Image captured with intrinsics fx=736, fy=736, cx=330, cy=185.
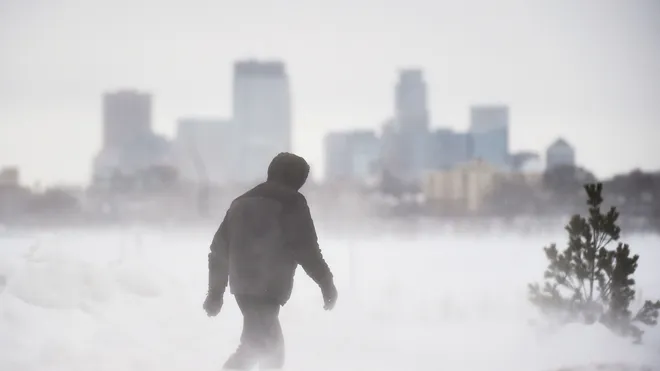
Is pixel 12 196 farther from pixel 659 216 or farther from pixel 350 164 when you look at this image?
pixel 659 216

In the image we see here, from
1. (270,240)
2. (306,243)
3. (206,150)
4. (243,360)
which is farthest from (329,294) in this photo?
(206,150)

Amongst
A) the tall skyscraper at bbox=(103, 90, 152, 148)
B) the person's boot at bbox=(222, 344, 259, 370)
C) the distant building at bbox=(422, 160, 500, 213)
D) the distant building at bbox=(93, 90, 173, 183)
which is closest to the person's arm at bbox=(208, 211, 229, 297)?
the person's boot at bbox=(222, 344, 259, 370)

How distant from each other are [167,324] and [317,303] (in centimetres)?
249

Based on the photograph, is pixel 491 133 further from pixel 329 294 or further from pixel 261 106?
pixel 329 294

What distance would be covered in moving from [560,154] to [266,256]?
5075 cm

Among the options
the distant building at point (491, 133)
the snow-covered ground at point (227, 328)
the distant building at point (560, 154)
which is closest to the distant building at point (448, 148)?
the distant building at point (491, 133)

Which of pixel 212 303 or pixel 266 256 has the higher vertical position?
pixel 266 256

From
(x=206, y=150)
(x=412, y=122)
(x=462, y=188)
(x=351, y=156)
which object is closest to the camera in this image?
(x=462, y=188)

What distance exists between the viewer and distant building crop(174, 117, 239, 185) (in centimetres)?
5547

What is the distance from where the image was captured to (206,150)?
6519 centimetres

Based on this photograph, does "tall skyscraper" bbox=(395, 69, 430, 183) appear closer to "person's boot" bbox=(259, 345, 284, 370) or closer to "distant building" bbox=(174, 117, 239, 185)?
"distant building" bbox=(174, 117, 239, 185)

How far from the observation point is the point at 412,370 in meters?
6.74

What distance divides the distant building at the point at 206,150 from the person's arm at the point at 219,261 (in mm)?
48827

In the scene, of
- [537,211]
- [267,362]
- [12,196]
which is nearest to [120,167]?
[12,196]
